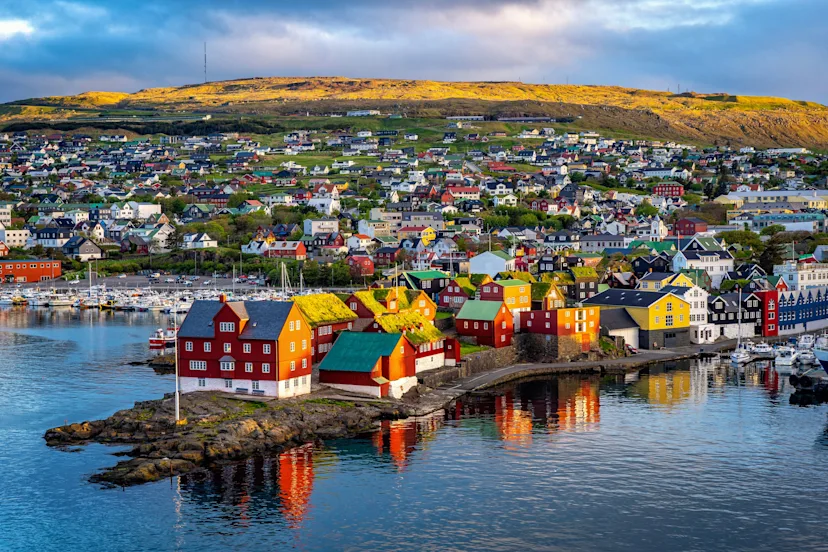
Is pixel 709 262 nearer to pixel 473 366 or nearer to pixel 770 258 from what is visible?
pixel 770 258

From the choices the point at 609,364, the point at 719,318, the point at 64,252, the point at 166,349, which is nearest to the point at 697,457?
the point at 609,364

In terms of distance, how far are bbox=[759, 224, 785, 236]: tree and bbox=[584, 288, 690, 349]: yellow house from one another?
2828 centimetres

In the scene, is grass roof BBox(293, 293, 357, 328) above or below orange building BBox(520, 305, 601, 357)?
above

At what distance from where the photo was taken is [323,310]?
34.2 m

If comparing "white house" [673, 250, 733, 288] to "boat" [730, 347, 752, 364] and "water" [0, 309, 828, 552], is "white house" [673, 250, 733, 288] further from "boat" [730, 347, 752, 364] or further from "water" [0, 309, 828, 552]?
"water" [0, 309, 828, 552]

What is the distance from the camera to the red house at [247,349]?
2888 centimetres

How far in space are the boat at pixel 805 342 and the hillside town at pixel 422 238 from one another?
2.35 m

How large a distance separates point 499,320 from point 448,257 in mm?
27638

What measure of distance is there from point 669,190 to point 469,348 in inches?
2333

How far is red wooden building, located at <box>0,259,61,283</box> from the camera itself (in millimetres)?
71625

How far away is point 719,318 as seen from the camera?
1784 inches

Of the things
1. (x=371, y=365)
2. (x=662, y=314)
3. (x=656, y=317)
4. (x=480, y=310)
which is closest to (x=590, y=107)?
(x=662, y=314)

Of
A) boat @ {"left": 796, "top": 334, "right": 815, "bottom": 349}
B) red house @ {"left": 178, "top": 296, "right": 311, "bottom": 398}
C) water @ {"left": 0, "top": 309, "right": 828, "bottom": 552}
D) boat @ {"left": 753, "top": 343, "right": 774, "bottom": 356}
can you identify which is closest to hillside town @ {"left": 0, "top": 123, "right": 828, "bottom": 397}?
red house @ {"left": 178, "top": 296, "right": 311, "bottom": 398}

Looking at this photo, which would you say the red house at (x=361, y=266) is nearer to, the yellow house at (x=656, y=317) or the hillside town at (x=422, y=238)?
the hillside town at (x=422, y=238)
